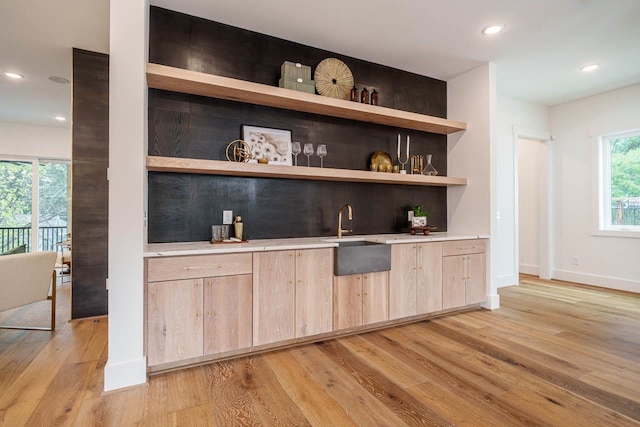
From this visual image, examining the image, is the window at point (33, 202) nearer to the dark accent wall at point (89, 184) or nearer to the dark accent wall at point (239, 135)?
the dark accent wall at point (89, 184)

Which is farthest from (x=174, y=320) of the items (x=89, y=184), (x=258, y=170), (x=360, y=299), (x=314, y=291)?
(x=89, y=184)

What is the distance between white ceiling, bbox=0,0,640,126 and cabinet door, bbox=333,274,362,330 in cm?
227

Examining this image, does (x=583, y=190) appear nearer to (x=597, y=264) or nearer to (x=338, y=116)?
(x=597, y=264)

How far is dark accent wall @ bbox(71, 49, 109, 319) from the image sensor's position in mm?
3332

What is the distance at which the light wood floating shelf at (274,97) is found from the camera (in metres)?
2.44

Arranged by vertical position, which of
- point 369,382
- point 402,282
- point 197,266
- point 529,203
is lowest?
point 369,382

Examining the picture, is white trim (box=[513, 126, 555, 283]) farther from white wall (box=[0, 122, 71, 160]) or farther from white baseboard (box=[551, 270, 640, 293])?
white wall (box=[0, 122, 71, 160])

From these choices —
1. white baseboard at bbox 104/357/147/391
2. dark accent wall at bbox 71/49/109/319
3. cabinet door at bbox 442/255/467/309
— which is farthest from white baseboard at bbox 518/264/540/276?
dark accent wall at bbox 71/49/109/319

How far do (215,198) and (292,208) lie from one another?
74 cm

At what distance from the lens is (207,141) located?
111 inches

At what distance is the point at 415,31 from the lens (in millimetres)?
3004

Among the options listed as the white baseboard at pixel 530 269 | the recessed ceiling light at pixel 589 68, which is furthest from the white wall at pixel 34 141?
the white baseboard at pixel 530 269

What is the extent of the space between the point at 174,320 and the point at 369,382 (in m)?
1.37

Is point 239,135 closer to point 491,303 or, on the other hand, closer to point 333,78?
point 333,78
